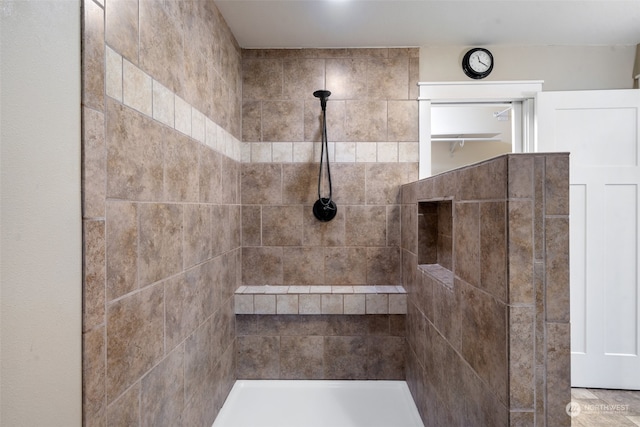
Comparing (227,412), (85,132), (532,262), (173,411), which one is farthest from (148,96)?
(227,412)

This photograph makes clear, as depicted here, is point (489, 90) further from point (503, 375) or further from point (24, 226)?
point (24, 226)

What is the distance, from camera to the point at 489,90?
225 cm

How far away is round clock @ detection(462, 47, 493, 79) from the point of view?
2.24 meters

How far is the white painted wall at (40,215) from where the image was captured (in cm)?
60

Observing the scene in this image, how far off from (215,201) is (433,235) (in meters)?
1.23

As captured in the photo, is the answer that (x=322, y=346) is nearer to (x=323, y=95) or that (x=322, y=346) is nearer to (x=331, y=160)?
(x=331, y=160)

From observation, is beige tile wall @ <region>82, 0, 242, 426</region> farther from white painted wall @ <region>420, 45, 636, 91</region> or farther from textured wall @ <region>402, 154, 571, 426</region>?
white painted wall @ <region>420, 45, 636, 91</region>

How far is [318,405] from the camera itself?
1969 millimetres

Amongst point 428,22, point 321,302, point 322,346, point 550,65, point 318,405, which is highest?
point 428,22

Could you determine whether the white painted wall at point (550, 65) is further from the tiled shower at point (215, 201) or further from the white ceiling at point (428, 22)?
the tiled shower at point (215, 201)

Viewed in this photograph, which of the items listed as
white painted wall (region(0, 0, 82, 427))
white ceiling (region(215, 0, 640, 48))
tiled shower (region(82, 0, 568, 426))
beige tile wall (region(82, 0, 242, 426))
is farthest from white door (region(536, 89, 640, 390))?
white painted wall (region(0, 0, 82, 427))

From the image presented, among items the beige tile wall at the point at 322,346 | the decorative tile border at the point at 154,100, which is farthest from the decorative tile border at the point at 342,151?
the beige tile wall at the point at 322,346

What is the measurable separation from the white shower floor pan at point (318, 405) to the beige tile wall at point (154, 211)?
18 centimetres

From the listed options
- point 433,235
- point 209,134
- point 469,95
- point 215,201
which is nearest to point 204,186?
point 215,201
